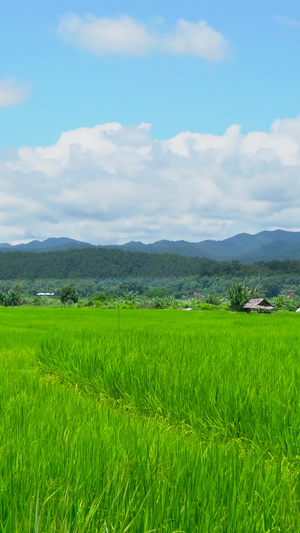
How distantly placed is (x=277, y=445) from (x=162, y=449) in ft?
3.03

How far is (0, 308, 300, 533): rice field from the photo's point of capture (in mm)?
1588

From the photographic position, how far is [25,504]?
1572mm

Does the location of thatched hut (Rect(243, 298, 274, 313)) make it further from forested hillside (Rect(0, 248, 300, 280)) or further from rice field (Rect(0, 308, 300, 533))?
forested hillside (Rect(0, 248, 300, 280))

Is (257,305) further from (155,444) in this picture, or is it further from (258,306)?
(155,444)

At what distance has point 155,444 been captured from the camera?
2.36 meters

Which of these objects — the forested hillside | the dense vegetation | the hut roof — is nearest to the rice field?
the hut roof

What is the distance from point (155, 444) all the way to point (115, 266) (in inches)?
4906

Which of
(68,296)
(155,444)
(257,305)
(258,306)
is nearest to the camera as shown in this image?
(155,444)

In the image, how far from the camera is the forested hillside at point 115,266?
12569 cm

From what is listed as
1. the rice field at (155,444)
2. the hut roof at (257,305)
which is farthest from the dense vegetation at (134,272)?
the rice field at (155,444)

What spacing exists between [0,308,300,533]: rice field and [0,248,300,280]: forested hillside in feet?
389

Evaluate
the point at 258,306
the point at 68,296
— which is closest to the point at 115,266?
the point at 68,296

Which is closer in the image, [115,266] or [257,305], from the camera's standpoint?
[257,305]

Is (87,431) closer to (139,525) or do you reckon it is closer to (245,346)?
(139,525)
